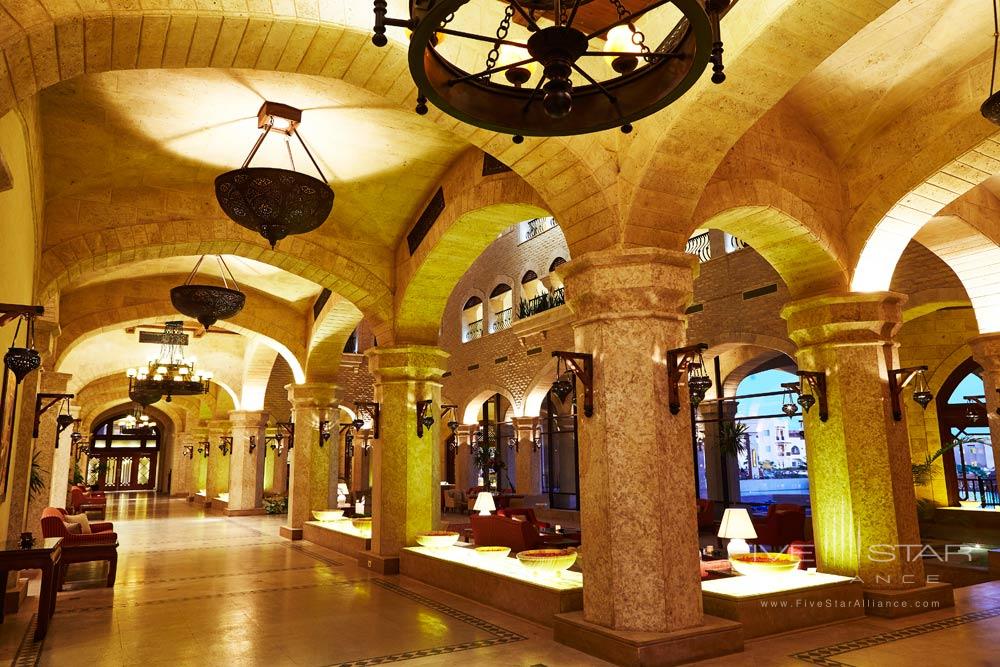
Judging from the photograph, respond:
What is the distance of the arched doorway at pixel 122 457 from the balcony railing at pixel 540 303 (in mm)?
22850

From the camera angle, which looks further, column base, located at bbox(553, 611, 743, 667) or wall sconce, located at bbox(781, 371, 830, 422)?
wall sconce, located at bbox(781, 371, 830, 422)

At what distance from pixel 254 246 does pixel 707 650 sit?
6.72 m

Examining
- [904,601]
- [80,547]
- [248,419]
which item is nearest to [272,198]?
[80,547]

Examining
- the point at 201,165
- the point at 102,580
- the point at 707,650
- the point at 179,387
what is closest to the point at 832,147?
the point at 707,650

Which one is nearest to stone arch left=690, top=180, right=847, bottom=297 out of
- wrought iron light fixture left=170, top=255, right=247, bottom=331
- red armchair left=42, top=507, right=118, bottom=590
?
wrought iron light fixture left=170, top=255, right=247, bottom=331

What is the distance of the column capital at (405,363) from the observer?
8.81 metres

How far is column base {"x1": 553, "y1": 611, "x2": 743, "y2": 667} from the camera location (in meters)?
4.32

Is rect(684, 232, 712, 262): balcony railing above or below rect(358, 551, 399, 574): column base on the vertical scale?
above

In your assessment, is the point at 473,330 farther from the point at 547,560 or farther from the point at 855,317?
the point at 547,560

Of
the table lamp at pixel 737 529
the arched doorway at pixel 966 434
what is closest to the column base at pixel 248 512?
the table lamp at pixel 737 529

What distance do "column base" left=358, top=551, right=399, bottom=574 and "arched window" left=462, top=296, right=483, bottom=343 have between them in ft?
39.0

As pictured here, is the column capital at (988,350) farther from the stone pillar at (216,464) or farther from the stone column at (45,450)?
the stone pillar at (216,464)

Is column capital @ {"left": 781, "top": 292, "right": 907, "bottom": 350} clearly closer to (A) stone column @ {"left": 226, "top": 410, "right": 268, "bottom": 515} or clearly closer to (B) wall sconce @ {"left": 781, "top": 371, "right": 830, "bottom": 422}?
(B) wall sconce @ {"left": 781, "top": 371, "right": 830, "bottom": 422}

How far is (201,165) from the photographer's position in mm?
7543
